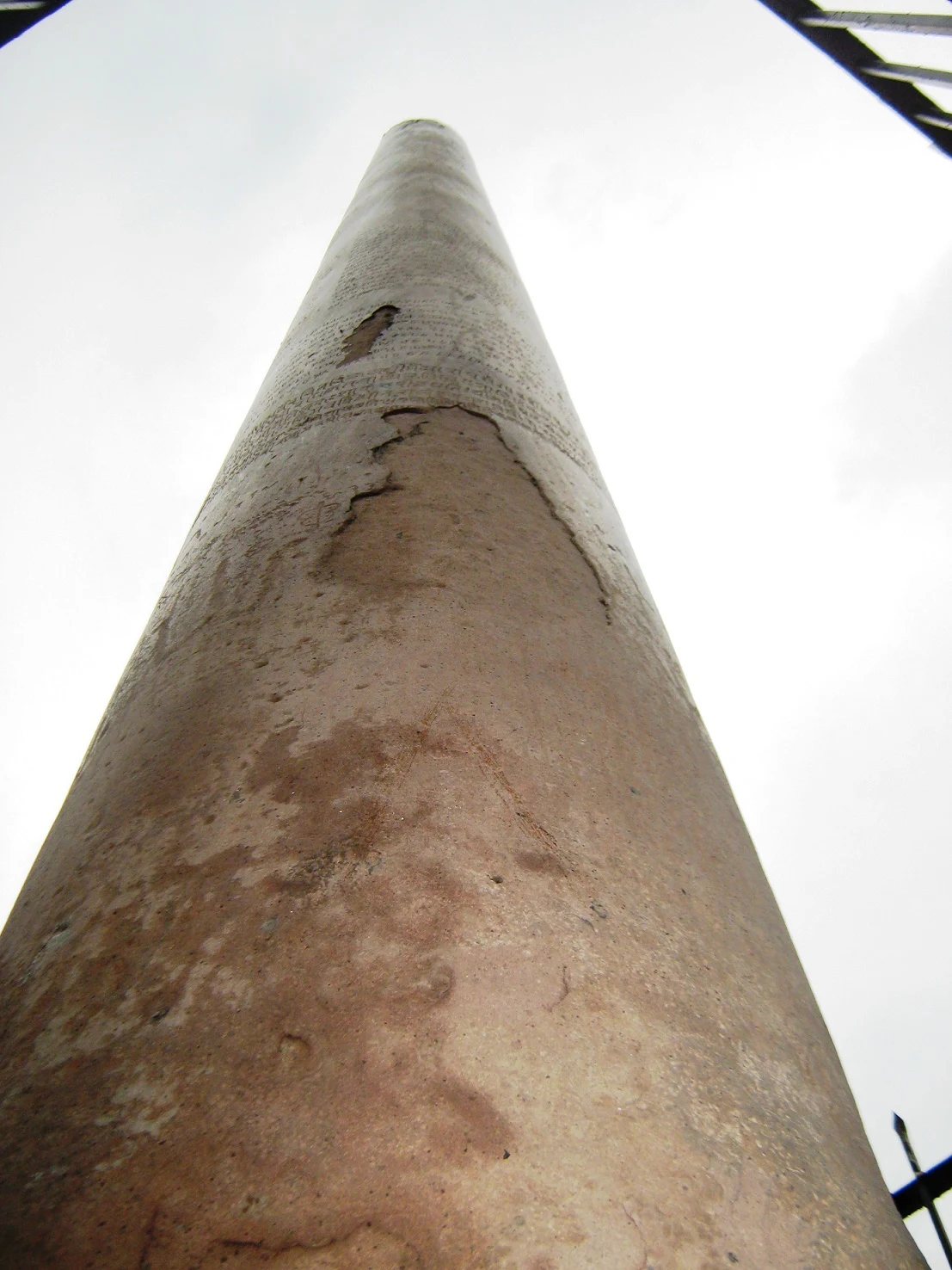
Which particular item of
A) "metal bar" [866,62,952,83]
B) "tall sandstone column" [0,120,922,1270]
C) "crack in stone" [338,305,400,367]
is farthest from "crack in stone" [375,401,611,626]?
"metal bar" [866,62,952,83]

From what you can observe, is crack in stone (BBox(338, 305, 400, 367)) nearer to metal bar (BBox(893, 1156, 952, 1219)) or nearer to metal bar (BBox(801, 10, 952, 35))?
metal bar (BBox(801, 10, 952, 35))

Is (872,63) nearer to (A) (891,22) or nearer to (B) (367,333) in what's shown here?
(A) (891,22)

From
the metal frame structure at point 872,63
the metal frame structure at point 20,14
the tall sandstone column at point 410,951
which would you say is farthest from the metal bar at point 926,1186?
the metal frame structure at point 20,14

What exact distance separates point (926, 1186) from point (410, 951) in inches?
63.5

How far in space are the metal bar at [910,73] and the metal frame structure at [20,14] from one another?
206cm

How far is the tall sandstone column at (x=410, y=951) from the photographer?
73 cm

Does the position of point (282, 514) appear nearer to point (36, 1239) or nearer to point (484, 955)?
point (484, 955)

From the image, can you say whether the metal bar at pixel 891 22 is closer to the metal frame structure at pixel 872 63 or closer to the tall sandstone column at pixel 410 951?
the metal frame structure at pixel 872 63

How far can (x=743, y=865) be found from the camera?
129cm

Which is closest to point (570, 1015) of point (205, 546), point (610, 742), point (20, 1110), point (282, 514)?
point (610, 742)

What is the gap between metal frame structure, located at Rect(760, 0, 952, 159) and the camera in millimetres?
1986

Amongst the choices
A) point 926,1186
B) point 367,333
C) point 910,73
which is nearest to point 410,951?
point 926,1186

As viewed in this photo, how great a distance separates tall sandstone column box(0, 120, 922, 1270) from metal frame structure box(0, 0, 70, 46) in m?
1.31

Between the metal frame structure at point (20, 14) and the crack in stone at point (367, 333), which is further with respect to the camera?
the crack in stone at point (367, 333)
